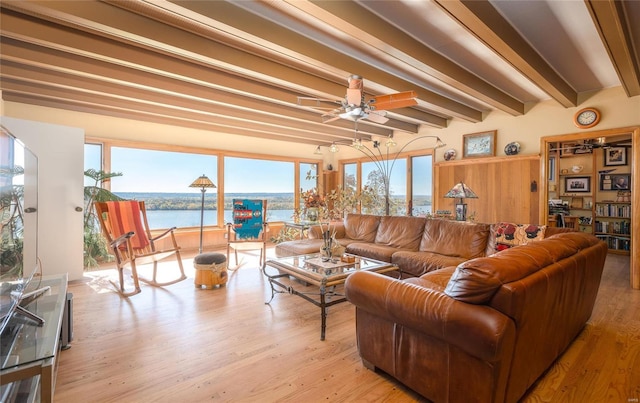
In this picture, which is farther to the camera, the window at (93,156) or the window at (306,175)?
the window at (306,175)

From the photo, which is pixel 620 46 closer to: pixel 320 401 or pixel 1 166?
pixel 320 401

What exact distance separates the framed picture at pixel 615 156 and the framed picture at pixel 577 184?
428 millimetres

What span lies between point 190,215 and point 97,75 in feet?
11.6

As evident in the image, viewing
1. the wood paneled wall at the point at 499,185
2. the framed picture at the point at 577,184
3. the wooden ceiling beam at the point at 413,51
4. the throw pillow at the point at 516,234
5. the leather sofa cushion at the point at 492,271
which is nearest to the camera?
the leather sofa cushion at the point at 492,271

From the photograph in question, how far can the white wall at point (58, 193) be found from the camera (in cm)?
363

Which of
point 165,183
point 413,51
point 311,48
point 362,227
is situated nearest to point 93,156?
point 165,183

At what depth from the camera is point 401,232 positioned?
13.7ft

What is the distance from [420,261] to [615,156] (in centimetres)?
539

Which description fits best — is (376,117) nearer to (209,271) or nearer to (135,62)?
(135,62)

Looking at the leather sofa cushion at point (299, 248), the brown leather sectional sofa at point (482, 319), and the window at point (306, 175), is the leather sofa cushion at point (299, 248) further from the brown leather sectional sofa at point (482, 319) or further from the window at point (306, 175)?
the window at point (306, 175)

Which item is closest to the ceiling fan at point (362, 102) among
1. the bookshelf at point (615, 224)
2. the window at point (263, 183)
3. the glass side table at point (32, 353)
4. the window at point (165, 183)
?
the glass side table at point (32, 353)

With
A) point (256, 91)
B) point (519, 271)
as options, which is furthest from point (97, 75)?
point (519, 271)

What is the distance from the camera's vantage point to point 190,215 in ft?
20.4

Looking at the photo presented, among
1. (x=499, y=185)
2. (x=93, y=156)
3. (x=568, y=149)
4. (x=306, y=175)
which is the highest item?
(x=568, y=149)
